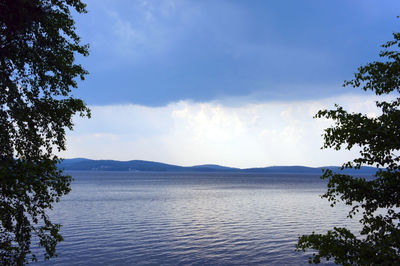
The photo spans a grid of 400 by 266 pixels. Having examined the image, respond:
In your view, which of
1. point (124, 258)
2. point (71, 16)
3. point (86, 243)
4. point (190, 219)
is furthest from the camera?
point (190, 219)

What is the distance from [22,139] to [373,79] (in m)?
14.5

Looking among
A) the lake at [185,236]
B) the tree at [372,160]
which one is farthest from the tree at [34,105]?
the lake at [185,236]

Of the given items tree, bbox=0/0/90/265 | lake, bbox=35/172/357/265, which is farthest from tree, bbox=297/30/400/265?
lake, bbox=35/172/357/265

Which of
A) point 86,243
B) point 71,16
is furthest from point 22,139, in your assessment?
point 86,243

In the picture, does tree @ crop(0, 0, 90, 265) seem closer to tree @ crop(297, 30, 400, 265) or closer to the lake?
tree @ crop(297, 30, 400, 265)

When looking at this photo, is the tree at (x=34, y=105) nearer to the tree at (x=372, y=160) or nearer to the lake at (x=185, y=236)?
the tree at (x=372, y=160)

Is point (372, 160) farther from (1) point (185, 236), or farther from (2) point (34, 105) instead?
(1) point (185, 236)

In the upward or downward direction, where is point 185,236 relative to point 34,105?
downward

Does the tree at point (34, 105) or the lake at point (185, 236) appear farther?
the lake at point (185, 236)

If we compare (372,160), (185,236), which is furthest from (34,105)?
(185,236)

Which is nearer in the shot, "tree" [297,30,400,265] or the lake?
"tree" [297,30,400,265]

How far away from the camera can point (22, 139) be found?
1271cm

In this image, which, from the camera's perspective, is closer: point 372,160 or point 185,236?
point 372,160

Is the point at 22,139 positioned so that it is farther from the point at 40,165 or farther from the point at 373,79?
the point at 373,79
